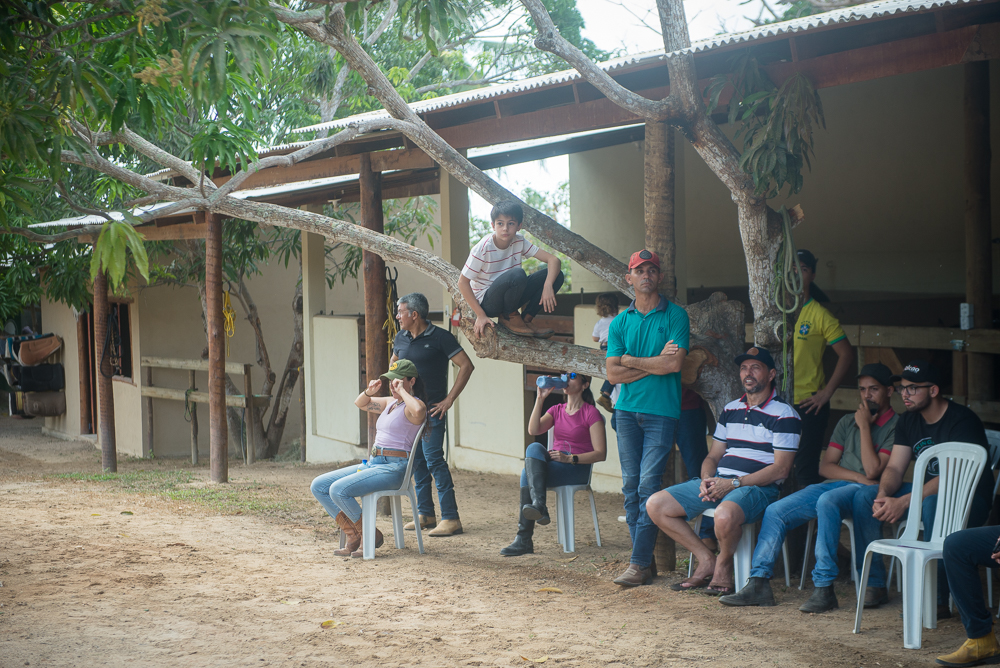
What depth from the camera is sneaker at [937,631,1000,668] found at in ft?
11.6

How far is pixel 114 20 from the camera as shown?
504 cm

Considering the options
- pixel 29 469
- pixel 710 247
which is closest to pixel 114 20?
pixel 710 247

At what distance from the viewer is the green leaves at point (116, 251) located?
112 inches

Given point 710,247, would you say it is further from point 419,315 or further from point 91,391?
point 91,391

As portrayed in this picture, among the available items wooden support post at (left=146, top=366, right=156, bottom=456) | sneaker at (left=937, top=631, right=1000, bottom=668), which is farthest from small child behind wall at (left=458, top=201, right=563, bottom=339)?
wooden support post at (left=146, top=366, right=156, bottom=456)

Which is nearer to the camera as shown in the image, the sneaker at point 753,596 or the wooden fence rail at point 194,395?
the sneaker at point 753,596

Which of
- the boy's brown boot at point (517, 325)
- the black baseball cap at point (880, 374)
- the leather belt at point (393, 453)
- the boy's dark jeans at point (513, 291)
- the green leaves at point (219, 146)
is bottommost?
the leather belt at point (393, 453)

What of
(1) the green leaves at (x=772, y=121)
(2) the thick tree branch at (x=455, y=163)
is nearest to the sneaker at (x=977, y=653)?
(1) the green leaves at (x=772, y=121)

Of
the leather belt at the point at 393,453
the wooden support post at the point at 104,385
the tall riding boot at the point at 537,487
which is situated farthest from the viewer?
the wooden support post at the point at 104,385

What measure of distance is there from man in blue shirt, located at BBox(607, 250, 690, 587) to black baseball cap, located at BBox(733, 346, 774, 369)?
0.30 m

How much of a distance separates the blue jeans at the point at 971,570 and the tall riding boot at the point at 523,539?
2.63 metres

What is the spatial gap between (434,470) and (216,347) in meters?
3.98

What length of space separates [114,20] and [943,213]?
8.11 meters

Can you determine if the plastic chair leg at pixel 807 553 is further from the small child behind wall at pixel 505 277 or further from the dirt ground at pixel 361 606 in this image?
the small child behind wall at pixel 505 277
